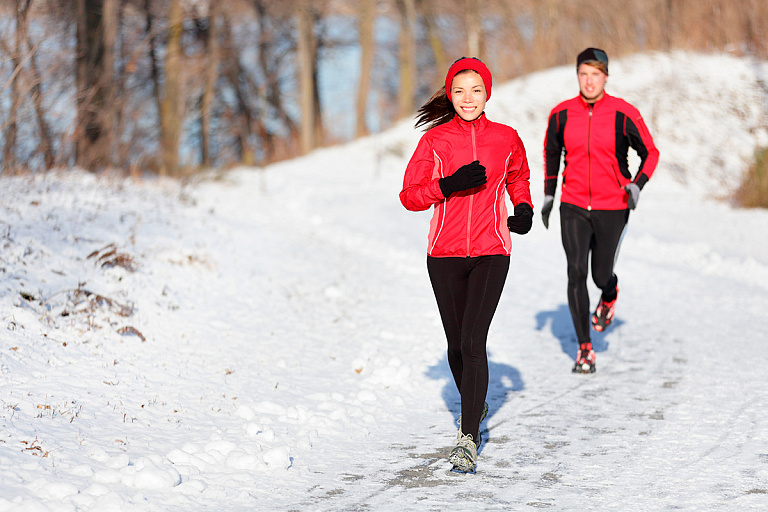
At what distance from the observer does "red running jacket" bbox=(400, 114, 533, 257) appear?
15.0ft

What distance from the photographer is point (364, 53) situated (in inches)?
1313

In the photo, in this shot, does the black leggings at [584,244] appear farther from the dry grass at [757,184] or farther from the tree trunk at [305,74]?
the tree trunk at [305,74]

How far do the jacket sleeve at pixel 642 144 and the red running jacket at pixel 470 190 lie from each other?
2.40 m

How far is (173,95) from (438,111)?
15761mm

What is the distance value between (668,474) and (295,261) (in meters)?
7.38

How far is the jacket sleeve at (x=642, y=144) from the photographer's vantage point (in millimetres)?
6660

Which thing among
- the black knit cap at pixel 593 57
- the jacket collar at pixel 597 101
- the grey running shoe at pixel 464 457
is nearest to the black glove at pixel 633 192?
the jacket collar at pixel 597 101

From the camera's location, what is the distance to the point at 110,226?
9961 millimetres

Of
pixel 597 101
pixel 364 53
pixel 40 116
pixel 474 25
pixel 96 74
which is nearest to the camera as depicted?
pixel 597 101

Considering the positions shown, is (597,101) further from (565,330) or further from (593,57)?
(565,330)

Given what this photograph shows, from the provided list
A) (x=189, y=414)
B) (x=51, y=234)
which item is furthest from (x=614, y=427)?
(x=51, y=234)

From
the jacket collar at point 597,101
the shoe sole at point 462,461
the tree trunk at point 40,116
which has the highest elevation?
the tree trunk at point 40,116

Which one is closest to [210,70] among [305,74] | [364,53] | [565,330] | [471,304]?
[305,74]

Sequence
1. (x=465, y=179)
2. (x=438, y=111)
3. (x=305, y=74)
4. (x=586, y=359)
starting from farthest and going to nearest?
(x=305, y=74), (x=586, y=359), (x=438, y=111), (x=465, y=179)
